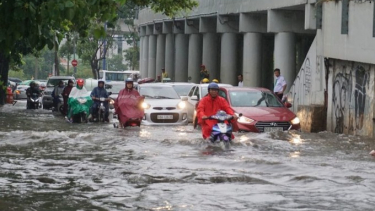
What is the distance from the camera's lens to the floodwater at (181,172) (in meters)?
11.6

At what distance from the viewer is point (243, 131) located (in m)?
22.8

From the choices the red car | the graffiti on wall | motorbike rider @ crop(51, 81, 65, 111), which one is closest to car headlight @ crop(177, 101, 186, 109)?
the red car

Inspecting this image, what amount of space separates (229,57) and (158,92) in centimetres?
1778

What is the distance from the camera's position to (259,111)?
2348 centimetres

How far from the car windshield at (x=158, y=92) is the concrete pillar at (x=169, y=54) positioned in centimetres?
3080

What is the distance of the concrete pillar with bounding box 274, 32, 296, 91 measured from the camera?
3712cm

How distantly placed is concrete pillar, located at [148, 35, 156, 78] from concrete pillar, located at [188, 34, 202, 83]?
1171cm

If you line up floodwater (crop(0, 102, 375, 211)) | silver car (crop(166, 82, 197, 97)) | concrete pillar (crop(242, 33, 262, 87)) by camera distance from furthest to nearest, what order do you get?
concrete pillar (crop(242, 33, 262, 87)), silver car (crop(166, 82, 197, 97)), floodwater (crop(0, 102, 375, 211))

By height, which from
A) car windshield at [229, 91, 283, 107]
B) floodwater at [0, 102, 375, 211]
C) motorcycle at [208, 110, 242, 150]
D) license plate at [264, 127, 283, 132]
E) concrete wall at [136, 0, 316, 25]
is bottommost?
floodwater at [0, 102, 375, 211]

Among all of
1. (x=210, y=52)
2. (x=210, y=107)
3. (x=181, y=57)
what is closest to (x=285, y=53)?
(x=210, y=52)

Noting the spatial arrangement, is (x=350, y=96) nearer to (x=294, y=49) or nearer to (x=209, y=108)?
(x=209, y=108)

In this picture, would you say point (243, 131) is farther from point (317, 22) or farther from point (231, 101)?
point (317, 22)

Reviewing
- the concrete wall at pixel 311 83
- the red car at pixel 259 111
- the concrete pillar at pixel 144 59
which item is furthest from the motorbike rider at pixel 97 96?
the concrete pillar at pixel 144 59

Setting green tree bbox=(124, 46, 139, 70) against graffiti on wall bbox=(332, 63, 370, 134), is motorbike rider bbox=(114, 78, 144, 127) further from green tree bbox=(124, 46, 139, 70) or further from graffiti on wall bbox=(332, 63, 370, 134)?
green tree bbox=(124, 46, 139, 70)
